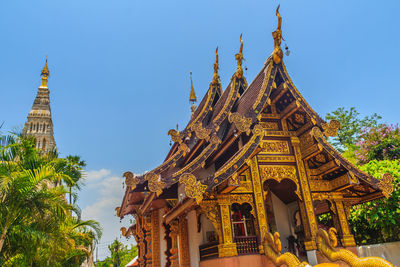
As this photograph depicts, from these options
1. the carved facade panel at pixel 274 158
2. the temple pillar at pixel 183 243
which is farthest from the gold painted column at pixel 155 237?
the carved facade panel at pixel 274 158

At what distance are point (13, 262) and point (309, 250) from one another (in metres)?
7.30

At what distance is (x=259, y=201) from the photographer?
7.37 meters

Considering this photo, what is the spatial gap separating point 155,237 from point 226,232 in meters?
4.31

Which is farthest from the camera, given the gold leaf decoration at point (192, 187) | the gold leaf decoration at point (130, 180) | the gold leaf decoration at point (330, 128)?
the gold leaf decoration at point (330, 128)

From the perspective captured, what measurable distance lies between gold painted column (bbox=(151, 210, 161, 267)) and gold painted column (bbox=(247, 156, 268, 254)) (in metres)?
4.48

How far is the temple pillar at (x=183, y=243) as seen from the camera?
881 centimetres

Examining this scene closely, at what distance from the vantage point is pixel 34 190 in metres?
7.64

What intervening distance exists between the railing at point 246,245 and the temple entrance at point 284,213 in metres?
2.28

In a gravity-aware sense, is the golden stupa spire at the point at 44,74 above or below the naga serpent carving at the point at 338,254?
above

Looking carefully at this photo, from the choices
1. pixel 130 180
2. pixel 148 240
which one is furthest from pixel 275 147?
pixel 148 240

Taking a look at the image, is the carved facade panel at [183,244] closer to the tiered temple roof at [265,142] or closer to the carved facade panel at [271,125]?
the tiered temple roof at [265,142]

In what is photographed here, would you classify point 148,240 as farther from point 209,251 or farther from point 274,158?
point 274,158

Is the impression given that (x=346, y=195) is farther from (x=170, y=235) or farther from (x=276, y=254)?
(x=170, y=235)

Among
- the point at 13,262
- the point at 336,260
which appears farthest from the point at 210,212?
the point at 13,262
